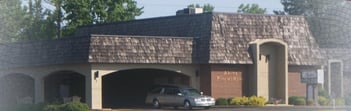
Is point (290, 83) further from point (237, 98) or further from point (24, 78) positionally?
point (24, 78)

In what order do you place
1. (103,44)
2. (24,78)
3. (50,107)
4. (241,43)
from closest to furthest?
1. (50,107)
2. (103,44)
3. (241,43)
4. (24,78)

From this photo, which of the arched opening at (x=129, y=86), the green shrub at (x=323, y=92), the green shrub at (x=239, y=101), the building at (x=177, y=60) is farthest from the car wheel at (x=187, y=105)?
the green shrub at (x=323, y=92)

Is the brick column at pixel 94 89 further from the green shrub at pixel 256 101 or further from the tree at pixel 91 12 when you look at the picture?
the tree at pixel 91 12

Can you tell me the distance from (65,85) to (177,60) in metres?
8.16

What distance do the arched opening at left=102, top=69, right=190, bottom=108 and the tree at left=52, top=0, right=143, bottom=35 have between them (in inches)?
825

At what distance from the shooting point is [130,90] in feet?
166

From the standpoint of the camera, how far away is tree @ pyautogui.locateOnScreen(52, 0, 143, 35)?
2793 inches

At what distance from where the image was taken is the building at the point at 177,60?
44875 mm

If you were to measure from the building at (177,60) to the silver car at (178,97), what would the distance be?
5.09 ft

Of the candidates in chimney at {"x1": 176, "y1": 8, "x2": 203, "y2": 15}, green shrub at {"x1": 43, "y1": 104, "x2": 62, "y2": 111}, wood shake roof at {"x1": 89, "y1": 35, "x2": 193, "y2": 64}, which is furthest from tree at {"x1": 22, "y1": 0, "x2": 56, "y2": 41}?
green shrub at {"x1": 43, "y1": 104, "x2": 62, "y2": 111}

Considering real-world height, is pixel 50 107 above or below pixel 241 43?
below

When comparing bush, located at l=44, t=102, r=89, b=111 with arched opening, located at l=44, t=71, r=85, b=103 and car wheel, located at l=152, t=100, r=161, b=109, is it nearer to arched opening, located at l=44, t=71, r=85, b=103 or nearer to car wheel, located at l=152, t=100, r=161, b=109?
car wheel, located at l=152, t=100, r=161, b=109

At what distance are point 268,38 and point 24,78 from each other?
1507cm

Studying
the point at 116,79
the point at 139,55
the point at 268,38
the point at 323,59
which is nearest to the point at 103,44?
the point at 139,55
